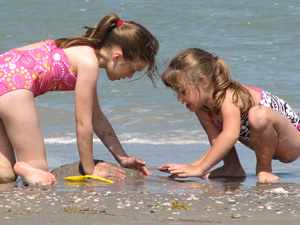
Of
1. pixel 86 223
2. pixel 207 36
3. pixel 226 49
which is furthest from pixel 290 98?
pixel 86 223

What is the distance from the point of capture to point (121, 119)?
21.5 ft

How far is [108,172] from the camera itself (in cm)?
Answer: 358

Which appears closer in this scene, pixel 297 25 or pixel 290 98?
pixel 290 98

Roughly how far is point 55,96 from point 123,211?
535 cm

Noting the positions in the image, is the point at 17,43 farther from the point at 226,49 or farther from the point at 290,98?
the point at 290,98

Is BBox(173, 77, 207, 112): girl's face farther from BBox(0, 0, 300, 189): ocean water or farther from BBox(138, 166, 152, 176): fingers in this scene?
BBox(138, 166, 152, 176): fingers

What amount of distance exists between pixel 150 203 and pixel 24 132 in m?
1.11

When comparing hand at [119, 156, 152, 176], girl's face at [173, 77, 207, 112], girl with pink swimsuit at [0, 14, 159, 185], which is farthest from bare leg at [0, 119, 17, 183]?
girl's face at [173, 77, 207, 112]

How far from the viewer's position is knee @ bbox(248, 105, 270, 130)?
348cm

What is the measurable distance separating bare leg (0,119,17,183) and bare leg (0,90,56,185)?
0.44ft

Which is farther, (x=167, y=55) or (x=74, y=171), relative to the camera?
(x=167, y=55)

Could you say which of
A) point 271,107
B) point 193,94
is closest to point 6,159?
point 193,94

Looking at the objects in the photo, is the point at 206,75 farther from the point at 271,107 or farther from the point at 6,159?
the point at 6,159

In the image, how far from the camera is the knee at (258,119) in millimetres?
3480
